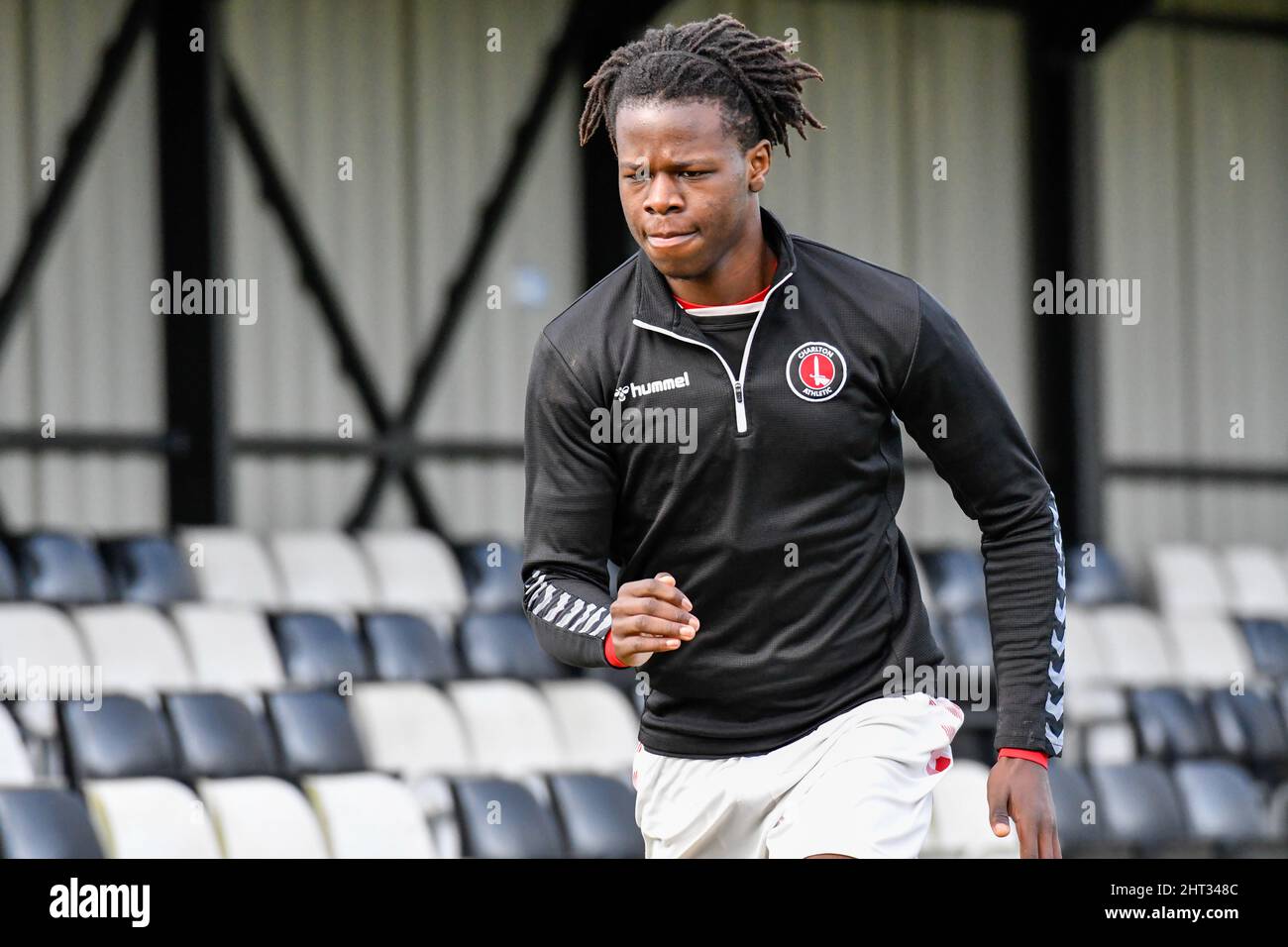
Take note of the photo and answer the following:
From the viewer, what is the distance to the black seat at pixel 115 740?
7.46 m

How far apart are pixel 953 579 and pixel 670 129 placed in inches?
350

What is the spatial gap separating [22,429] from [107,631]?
2.72 m

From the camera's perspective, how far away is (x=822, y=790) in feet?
11.5

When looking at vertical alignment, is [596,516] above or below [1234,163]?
below

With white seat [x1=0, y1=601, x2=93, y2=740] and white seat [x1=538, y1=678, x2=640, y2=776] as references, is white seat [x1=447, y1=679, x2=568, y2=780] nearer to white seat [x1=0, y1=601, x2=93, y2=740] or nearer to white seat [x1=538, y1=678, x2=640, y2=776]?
white seat [x1=538, y1=678, x2=640, y2=776]

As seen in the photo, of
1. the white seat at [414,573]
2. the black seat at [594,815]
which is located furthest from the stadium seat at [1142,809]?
the white seat at [414,573]

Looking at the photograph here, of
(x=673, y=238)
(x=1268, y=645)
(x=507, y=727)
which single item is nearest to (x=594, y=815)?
(x=507, y=727)

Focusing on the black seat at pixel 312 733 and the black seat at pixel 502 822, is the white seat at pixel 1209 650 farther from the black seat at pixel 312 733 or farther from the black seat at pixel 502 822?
the black seat at pixel 312 733

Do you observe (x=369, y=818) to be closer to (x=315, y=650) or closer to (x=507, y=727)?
(x=507, y=727)

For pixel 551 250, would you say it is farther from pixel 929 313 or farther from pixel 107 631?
pixel 929 313

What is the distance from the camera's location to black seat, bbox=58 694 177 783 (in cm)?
746

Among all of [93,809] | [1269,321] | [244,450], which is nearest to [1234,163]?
[1269,321]

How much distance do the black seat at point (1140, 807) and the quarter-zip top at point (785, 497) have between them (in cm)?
647
